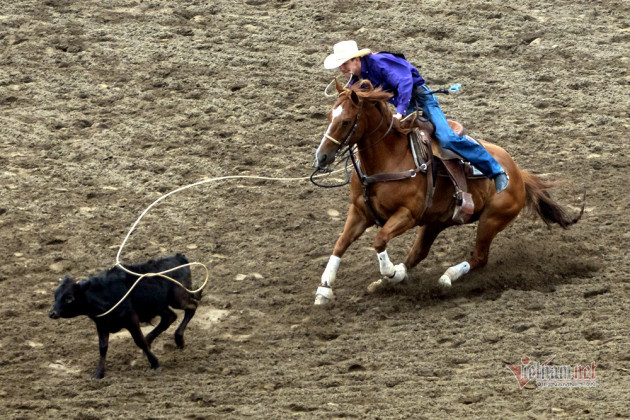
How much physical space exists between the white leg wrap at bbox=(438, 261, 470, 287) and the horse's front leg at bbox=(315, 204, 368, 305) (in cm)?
86

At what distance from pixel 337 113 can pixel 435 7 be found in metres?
6.49

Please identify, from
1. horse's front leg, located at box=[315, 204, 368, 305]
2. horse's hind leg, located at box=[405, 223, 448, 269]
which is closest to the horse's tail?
horse's hind leg, located at box=[405, 223, 448, 269]

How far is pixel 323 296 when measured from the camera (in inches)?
335

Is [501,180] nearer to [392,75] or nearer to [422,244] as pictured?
[422,244]

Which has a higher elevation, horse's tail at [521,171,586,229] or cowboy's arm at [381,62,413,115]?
cowboy's arm at [381,62,413,115]

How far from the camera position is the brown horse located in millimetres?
8094

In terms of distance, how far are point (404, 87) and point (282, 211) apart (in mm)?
2435

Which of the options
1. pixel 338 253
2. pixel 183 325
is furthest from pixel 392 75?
pixel 183 325

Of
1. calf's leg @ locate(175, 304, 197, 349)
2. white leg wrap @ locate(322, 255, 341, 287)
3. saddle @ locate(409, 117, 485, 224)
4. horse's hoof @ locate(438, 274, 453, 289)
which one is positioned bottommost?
horse's hoof @ locate(438, 274, 453, 289)

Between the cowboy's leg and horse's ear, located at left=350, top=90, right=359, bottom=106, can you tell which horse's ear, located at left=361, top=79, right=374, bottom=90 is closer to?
horse's ear, located at left=350, top=90, right=359, bottom=106

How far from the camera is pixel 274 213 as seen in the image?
1020 centimetres

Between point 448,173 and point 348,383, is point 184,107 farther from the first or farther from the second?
point 348,383

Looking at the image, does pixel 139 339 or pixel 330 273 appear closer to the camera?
pixel 139 339

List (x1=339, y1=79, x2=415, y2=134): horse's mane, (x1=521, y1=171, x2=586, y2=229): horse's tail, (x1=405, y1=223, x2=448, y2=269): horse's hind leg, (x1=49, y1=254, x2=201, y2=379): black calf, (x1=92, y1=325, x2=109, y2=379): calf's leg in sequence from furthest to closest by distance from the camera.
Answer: (x1=521, y1=171, x2=586, y2=229): horse's tail → (x1=405, y1=223, x2=448, y2=269): horse's hind leg → (x1=339, y1=79, x2=415, y2=134): horse's mane → (x1=92, y1=325, x2=109, y2=379): calf's leg → (x1=49, y1=254, x2=201, y2=379): black calf
